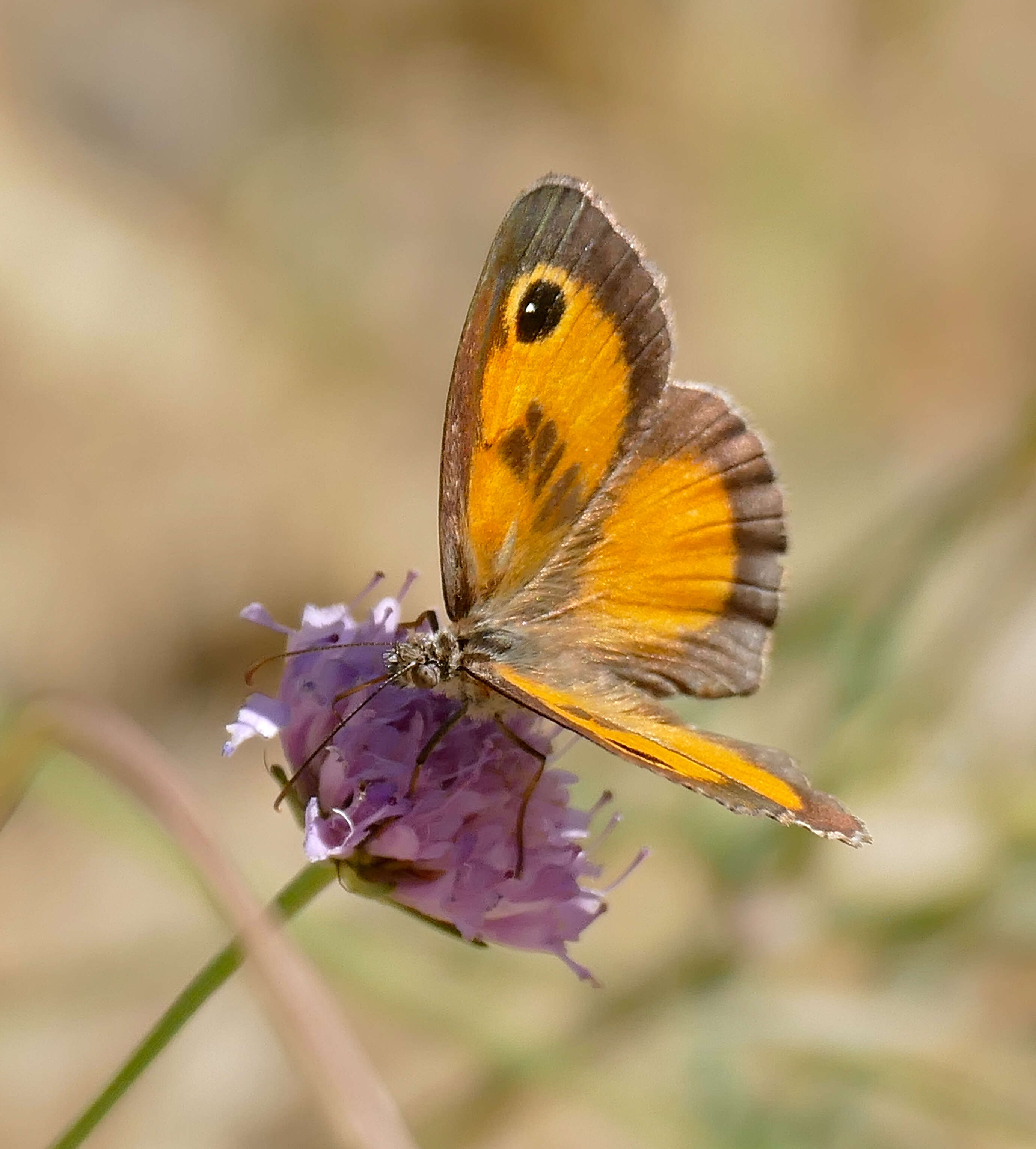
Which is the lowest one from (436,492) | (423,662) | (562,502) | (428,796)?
(428,796)

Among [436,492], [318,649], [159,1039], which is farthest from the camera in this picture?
[436,492]

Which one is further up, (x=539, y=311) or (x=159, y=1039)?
(x=539, y=311)

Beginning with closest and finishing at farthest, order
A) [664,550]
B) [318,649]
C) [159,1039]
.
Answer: [159,1039] → [318,649] → [664,550]

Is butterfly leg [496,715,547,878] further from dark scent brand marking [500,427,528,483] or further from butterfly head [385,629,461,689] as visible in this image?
dark scent brand marking [500,427,528,483]

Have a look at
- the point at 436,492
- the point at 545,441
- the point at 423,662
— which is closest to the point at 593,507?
the point at 545,441

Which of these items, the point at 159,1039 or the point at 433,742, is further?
the point at 433,742

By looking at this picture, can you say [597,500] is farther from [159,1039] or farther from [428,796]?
[159,1039]

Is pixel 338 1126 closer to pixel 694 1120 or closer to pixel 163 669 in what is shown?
pixel 694 1120
